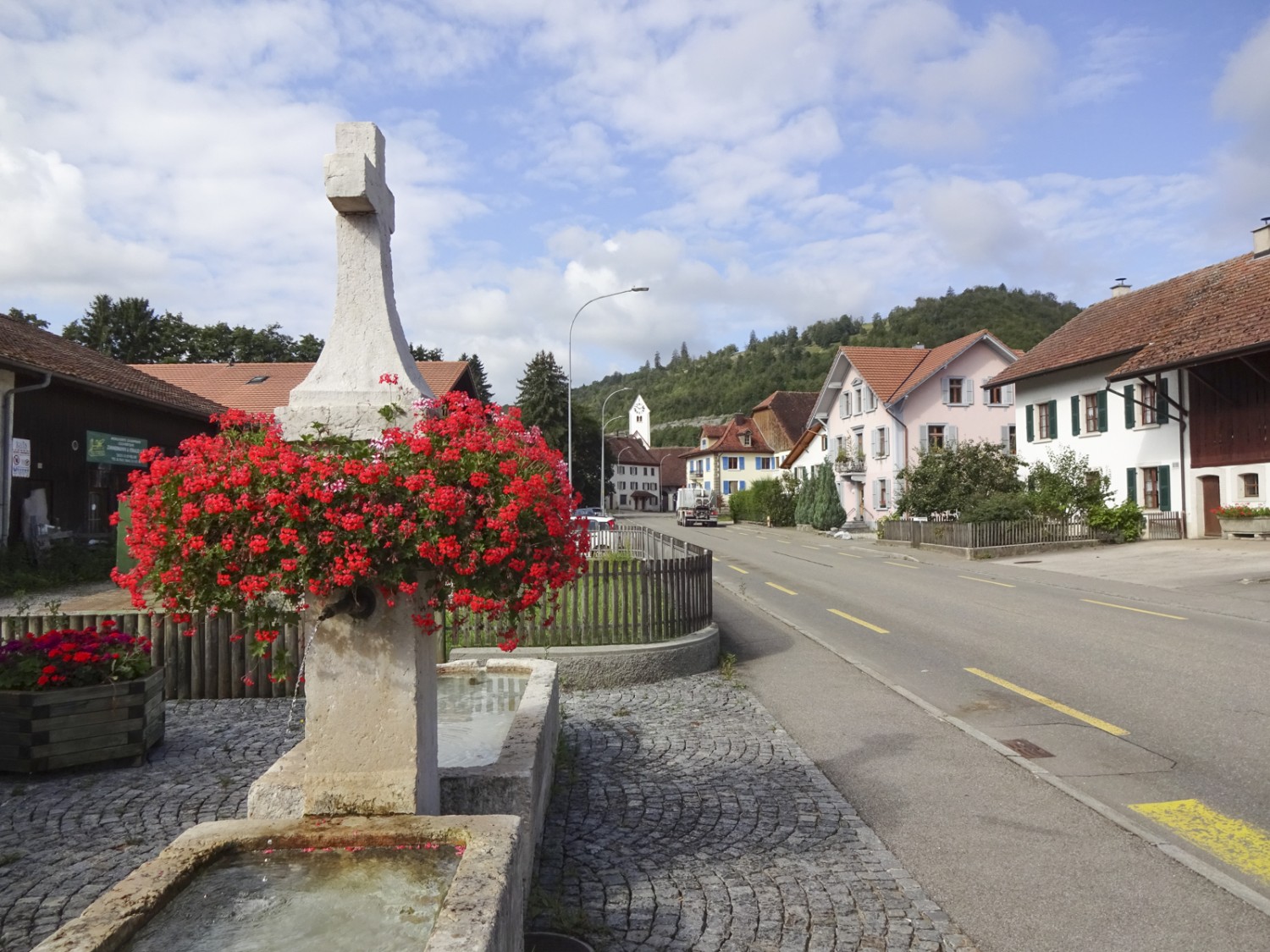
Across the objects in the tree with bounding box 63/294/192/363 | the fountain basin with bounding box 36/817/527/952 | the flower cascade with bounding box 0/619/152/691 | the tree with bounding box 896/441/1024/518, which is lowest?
the fountain basin with bounding box 36/817/527/952

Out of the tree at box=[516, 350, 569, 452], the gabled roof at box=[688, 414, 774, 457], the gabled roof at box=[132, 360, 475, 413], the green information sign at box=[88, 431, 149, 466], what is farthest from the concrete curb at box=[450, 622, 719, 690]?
the gabled roof at box=[688, 414, 774, 457]

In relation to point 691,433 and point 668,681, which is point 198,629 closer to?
point 668,681

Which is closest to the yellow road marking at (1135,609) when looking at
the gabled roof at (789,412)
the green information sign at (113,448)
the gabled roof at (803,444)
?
the green information sign at (113,448)

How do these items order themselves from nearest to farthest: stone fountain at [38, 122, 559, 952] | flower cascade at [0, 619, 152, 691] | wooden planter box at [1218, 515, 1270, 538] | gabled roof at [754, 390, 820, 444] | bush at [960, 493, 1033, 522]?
1. stone fountain at [38, 122, 559, 952]
2. flower cascade at [0, 619, 152, 691]
3. wooden planter box at [1218, 515, 1270, 538]
4. bush at [960, 493, 1033, 522]
5. gabled roof at [754, 390, 820, 444]

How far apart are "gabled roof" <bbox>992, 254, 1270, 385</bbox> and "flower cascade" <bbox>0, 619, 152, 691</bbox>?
1084 inches

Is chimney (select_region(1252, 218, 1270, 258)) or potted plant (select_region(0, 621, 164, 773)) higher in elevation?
chimney (select_region(1252, 218, 1270, 258))

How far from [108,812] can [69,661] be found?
59.8 inches

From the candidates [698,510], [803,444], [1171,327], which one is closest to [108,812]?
[1171,327]

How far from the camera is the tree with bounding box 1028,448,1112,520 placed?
29.7m

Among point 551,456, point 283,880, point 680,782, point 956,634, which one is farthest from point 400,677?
point 956,634

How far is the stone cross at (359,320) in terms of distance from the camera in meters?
4.04

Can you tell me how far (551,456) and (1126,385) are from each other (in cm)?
3268

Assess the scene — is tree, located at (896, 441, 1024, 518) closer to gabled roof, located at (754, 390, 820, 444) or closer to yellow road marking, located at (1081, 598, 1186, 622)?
yellow road marking, located at (1081, 598, 1186, 622)

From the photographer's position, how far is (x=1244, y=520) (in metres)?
25.9
